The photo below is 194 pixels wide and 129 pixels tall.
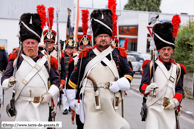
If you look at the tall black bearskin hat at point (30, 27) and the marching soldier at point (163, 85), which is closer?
the tall black bearskin hat at point (30, 27)

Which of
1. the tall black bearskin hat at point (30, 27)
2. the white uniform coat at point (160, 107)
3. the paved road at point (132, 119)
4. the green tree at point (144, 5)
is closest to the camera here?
the tall black bearskin hat at point (30, 27)

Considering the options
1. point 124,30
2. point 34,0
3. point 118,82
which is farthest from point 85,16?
point 124,30

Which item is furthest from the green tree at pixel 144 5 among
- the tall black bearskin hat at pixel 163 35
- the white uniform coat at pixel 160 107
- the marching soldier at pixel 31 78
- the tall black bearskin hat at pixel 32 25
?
the marching soldier at pixel 31 78

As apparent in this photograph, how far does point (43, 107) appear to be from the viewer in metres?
4.25

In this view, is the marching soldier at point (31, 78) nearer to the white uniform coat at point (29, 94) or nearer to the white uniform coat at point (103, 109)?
the white uniform coat at point (29, 94)

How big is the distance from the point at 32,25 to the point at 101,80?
138cm

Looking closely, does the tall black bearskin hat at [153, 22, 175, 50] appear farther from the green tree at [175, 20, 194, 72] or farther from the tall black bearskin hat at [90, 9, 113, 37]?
the green tree at [175, 20, 194, 72]

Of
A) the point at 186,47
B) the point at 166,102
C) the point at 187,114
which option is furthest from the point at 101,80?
the point at 186,47

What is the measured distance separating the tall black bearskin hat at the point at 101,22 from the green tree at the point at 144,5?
5416 cm

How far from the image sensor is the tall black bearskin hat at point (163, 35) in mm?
4656

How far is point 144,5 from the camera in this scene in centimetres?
5806

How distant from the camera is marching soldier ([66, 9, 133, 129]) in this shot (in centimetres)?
411

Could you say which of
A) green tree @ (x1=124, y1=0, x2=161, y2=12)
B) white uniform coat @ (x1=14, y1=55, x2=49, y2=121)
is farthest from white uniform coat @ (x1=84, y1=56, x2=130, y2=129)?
green tree @ (x1=124, y1=0, x2=161, y2=12)

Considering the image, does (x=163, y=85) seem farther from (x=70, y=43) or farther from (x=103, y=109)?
(x=70, y=43)
